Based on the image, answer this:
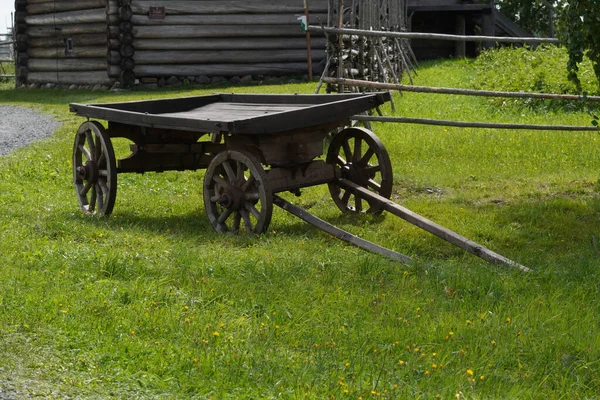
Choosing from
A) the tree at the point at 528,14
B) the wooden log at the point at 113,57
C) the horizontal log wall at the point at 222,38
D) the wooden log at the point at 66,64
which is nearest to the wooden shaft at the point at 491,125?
the horizontal log wall at the point at 222,38

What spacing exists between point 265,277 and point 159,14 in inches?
652

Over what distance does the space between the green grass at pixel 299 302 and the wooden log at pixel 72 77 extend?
44.4 ft

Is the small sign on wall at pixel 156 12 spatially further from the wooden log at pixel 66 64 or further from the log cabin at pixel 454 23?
the log cabin at pixel 454 23

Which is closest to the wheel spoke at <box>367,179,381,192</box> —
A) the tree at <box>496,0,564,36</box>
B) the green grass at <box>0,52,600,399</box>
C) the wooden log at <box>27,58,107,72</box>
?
the green grass at <box>0,52,600,399</box>

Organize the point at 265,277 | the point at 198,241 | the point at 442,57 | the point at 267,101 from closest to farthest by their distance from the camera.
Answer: the point at 265,277 → the point at 198,241 → the point at 267,101 → the point at 442,57

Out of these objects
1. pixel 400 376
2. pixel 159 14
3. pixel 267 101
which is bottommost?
pixel 400 376

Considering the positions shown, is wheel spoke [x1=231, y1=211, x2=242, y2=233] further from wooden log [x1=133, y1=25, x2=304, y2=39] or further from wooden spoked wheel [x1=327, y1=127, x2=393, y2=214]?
wooden log [x1=133, y1=25, x2=304, y2=39]

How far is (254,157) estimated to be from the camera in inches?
263

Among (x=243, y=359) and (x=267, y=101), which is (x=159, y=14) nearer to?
(x=267, y=101)

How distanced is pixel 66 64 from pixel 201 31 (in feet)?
12.7

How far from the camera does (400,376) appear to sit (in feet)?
13.4

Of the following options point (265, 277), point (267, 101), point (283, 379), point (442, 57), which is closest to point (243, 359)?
point (283, 379)

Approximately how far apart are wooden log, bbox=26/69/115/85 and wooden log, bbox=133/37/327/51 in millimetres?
1253

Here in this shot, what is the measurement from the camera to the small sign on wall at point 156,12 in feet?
69.0
